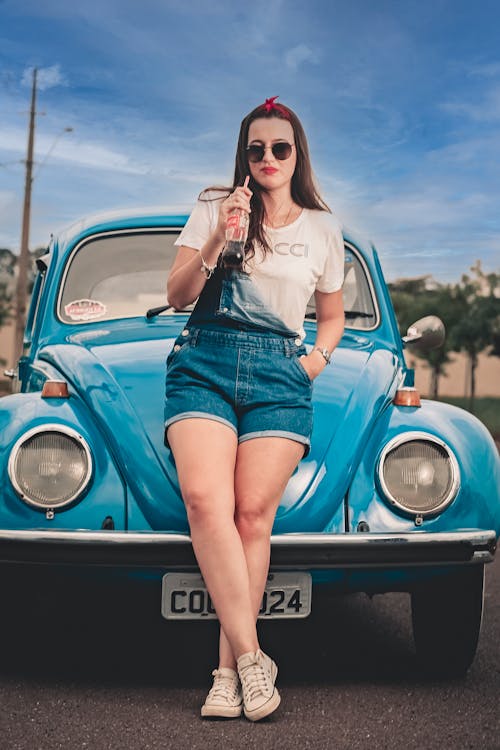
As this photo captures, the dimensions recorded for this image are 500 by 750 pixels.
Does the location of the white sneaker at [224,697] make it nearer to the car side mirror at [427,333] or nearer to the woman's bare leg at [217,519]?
the woman's bare leg at [217,519]

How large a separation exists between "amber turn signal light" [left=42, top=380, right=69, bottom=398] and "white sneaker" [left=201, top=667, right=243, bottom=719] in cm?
113

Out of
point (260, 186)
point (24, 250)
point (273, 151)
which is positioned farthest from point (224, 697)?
point (24, 250)

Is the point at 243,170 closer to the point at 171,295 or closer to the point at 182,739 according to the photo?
the point at 171,295

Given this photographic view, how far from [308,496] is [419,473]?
0.39 metres

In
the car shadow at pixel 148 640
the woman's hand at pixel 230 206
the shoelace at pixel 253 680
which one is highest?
the woman's hand at pixel 230 206

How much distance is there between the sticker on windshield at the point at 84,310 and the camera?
183 inches

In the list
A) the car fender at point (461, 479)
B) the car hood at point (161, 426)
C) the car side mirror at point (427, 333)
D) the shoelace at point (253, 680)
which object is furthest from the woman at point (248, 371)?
the car side mirror at point (427, 333)

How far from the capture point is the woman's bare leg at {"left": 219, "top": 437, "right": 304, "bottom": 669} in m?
3.04

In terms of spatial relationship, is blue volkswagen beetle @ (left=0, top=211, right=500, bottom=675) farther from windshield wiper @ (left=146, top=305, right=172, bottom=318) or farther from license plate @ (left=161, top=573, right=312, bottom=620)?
windshield wiper @ (left=146, top=305, right=172, bottom=318)

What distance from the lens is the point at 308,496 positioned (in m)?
3.29

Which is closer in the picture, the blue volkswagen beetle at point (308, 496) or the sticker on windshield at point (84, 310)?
the blue volkswagen beetle at point (308, 496)

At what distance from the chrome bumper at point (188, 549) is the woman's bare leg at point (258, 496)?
8cm

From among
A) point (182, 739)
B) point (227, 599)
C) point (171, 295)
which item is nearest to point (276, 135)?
point (171, 295)

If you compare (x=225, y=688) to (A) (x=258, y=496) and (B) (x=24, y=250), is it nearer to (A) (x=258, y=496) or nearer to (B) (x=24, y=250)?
(A) (x=258, y=496)
